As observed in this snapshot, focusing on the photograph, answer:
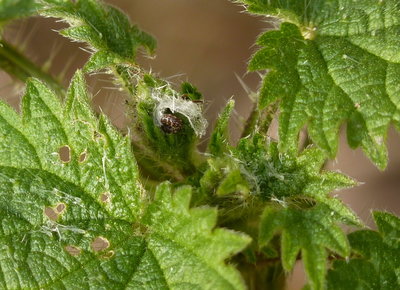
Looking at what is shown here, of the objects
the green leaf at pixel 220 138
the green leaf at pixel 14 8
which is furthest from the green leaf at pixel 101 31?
the green leaf at pixel 220 138

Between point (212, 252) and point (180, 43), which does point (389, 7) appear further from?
point (180, 43)

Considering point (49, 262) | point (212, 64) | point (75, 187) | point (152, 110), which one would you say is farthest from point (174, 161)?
point (212, 64)

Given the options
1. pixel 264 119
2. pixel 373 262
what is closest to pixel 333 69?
pixel 264 119

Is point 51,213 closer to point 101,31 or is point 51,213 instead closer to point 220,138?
point 220,138

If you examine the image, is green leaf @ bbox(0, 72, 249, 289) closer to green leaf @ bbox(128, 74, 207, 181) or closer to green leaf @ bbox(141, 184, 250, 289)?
green leaf @ bbox(141, 184, 250, 289)

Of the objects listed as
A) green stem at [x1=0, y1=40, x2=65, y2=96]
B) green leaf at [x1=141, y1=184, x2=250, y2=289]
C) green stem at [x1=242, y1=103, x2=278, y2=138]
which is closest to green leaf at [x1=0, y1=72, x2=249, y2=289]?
green leaf at [x1=141, y1=184, x2=250, y2=289]
